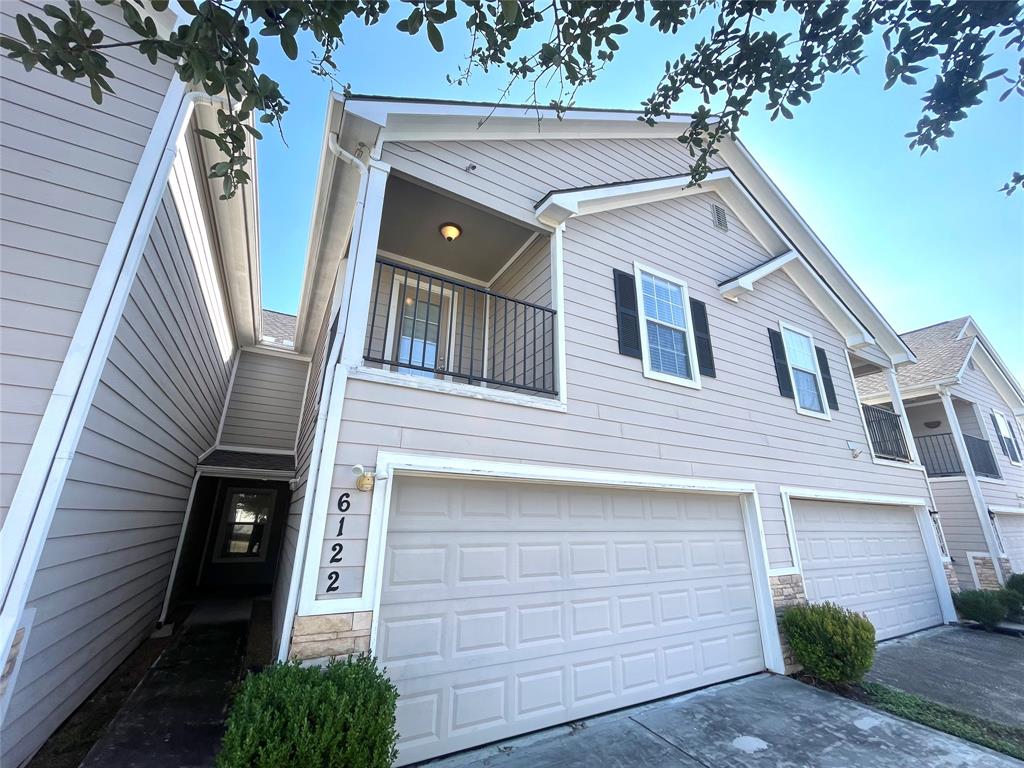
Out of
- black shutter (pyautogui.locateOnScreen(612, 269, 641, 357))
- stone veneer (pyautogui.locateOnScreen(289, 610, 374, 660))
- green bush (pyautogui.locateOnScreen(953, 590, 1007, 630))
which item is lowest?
green bush (pyautogui.locateOnScreen(953, 590, 1007, 630))

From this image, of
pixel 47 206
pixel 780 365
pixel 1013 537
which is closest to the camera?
pixel 47 206

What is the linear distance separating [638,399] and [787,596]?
3372 mm

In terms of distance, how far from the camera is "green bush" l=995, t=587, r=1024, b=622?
844 cm

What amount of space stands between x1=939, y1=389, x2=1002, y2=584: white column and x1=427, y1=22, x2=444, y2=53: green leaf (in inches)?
586

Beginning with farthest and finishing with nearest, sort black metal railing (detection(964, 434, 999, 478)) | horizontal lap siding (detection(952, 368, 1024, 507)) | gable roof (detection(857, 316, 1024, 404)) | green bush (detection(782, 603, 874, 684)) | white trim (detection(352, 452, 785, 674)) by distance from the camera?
gable roof (detection(857, 316, 1024, 404)) → black metal railing (detection(964, 434, 999, 478)) → horizontal lap siding (detection(952, 368, 1024, 507)) → green bush (detection(782, 603, 874, 684)) → white trim (detection(352, 452, 785, 674))

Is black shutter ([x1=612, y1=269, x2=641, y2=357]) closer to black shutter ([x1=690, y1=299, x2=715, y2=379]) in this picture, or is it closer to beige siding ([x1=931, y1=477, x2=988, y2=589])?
black shutter ([x1=690, y1=299, x2=715, y2=379])

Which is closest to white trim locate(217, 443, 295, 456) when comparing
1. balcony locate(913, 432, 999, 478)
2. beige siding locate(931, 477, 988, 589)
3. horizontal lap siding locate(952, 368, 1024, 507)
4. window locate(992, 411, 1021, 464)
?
beige siding locate(931, 477, 988, 589)

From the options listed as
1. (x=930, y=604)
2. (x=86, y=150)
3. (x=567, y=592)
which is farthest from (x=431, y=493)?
(x=930, y=604)

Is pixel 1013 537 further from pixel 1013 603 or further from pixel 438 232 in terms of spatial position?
pixel 438 232

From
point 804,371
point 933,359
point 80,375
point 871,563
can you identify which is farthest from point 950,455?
point 80,375

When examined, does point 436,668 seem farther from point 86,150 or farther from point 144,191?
point 86,150

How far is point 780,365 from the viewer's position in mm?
7297

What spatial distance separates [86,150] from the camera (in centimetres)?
340

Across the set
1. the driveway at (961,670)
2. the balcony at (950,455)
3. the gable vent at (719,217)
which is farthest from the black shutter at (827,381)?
the balcony at (950,455)
